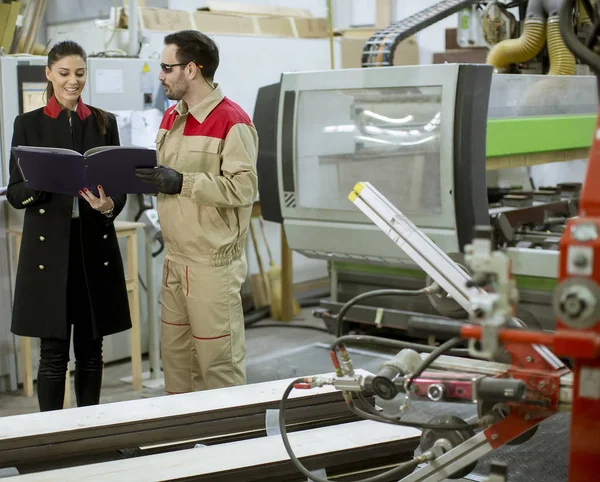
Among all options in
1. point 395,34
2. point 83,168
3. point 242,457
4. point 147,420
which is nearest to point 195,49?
point 83,168

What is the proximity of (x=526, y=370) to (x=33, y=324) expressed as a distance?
1735mm

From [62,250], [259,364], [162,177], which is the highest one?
[162,177]

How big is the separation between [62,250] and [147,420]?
2.43 ft

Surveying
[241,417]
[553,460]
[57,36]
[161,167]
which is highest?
[57,36]

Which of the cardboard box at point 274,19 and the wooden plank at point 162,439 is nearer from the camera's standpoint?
the wooden plank at point 162,439

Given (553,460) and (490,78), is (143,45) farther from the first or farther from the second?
(553,460)

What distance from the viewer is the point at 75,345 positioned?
3.02 m

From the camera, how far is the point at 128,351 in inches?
176

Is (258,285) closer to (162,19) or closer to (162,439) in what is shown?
(162,19)

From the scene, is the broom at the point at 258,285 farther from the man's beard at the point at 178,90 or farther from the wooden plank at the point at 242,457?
the wooden plank at the point at 242,457

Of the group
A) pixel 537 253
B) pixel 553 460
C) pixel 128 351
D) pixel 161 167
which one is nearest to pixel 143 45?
pixel 128 351

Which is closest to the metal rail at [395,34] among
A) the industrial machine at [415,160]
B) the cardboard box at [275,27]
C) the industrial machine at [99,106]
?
the industrial machine at [415,160]

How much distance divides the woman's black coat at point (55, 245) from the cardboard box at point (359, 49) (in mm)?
3522

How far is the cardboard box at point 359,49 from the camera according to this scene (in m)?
6.25
